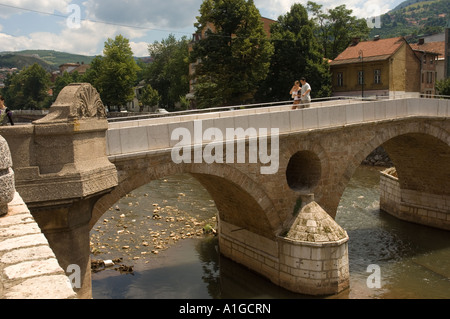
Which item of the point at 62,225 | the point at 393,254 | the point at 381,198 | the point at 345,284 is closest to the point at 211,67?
the point at 381,198

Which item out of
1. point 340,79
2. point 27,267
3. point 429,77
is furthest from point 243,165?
point 429,77

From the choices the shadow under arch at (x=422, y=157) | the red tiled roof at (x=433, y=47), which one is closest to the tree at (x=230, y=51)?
the shadow under arch at (x=422, y=157)

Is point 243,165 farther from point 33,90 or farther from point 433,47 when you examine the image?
point 33,90

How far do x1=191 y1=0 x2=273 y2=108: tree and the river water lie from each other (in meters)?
10.9

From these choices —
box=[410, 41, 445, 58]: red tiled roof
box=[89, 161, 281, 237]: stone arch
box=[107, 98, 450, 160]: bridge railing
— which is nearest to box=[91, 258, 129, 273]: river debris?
box=[89, 161, 281, 237]: stone arch

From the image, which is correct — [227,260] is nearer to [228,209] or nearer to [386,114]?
[228,209]

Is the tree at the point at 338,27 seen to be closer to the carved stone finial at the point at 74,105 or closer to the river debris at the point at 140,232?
the river debris at the point at 140,232

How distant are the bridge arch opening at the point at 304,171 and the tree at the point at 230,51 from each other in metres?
16.1

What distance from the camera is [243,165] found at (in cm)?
1166

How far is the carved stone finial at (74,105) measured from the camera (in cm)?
741

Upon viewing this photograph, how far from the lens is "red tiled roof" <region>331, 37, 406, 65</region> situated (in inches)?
1371

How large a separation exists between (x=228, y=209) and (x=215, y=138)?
432 centimetres

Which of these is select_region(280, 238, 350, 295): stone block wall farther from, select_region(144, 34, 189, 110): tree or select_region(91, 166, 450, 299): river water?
select_region(144, 34, 189, 110): tree

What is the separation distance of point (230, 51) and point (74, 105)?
77.3 ft
